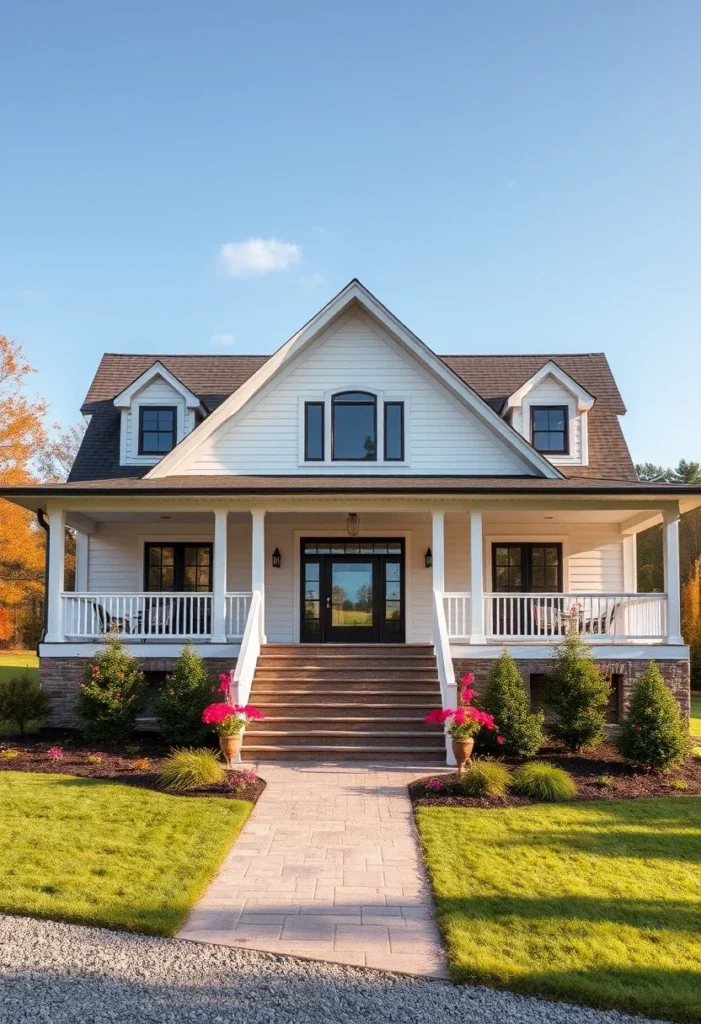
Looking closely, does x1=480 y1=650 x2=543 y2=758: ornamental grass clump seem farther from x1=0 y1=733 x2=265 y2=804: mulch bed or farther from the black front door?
the black front door

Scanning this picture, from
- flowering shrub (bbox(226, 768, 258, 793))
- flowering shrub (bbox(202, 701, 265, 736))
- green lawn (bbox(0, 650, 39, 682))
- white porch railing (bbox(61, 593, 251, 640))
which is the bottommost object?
green lawn (bbox(0, 650, 39, 682))

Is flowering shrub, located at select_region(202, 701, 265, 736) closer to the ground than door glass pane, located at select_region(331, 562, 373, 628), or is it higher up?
closer to the ground

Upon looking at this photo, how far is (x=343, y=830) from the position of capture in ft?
26.7

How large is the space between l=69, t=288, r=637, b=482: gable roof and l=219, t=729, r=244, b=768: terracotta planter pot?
7559 millimetres

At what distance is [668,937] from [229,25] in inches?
545

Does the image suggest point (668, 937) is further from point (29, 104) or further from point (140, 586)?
point (29, 104)

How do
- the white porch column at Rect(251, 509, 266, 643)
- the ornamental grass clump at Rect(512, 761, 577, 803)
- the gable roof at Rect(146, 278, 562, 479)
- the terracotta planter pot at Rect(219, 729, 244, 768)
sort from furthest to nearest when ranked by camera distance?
the gable roof at Rect(146, 278, 562, 479) < the white porch column at Rect(251, 509, 266, 643) < the terracotta planter pot at Rect(219, 729, 244, 768) < the ornamental grass clump at Rect(512, 761, 577, 803)

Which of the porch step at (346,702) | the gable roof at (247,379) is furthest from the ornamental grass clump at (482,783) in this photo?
the gable roof at (247,379)

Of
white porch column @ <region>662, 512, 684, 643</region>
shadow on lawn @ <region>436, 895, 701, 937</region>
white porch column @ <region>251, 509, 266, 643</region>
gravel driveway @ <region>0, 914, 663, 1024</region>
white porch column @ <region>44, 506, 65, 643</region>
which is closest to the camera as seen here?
gravel driveway @ <region>0, 914, 663, 1024</region>

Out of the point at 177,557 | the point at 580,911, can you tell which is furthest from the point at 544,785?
the point at 177,557

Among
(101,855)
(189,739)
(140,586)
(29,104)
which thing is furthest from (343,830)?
(29,104)

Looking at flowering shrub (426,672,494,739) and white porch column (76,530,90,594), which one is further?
white porch column (76,530,90,594)

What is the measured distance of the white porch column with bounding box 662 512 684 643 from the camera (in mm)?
13336

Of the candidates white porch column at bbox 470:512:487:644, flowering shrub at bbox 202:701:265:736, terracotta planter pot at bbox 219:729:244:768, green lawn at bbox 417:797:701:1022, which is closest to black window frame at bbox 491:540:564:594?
white porch column at bbox 470:512:487:644
